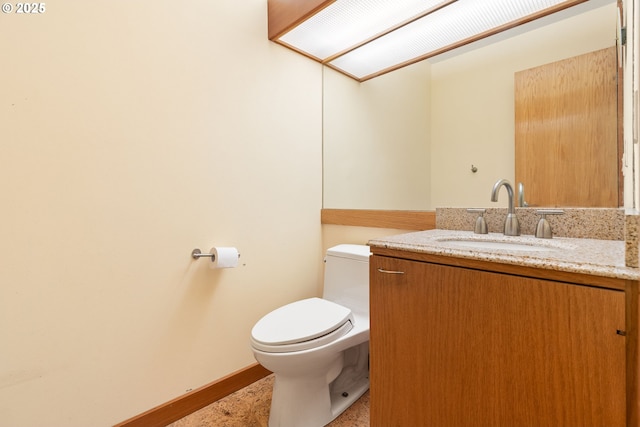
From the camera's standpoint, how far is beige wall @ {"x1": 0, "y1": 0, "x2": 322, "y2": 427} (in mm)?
953

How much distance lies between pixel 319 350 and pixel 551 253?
0.82 meters

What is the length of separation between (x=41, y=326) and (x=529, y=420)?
4.90 ft

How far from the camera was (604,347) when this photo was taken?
1.89 ft

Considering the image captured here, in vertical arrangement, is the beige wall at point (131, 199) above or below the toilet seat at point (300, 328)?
above

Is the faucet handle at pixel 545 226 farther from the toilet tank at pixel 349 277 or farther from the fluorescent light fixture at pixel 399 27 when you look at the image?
the fluorescent light fixture at pixel 399 27

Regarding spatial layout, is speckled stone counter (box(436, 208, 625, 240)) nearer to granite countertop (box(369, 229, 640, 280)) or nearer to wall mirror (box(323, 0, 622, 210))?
granite countertop (box(369, 229, 640, 280))

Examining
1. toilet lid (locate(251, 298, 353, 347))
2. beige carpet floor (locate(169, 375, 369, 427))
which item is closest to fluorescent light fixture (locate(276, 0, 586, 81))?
toilet lid (locate(251, 298, 353, 347))

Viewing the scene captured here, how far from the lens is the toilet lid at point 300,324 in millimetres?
1089

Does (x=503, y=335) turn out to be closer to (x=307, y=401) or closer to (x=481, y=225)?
(x=481, y=225)

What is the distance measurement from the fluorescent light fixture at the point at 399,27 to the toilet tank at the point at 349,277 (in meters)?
1.24

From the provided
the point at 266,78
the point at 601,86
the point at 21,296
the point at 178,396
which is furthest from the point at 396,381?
the point at 266,78

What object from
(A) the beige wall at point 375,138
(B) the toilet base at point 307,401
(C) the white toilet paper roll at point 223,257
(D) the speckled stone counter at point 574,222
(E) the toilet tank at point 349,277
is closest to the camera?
(D) the speckled stone counter at point 574,222

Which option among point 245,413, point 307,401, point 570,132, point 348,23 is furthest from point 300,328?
point 348,23

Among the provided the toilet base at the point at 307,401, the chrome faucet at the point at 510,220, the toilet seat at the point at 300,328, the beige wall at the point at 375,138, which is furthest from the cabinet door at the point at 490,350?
the beige wall at the point at 375,138
